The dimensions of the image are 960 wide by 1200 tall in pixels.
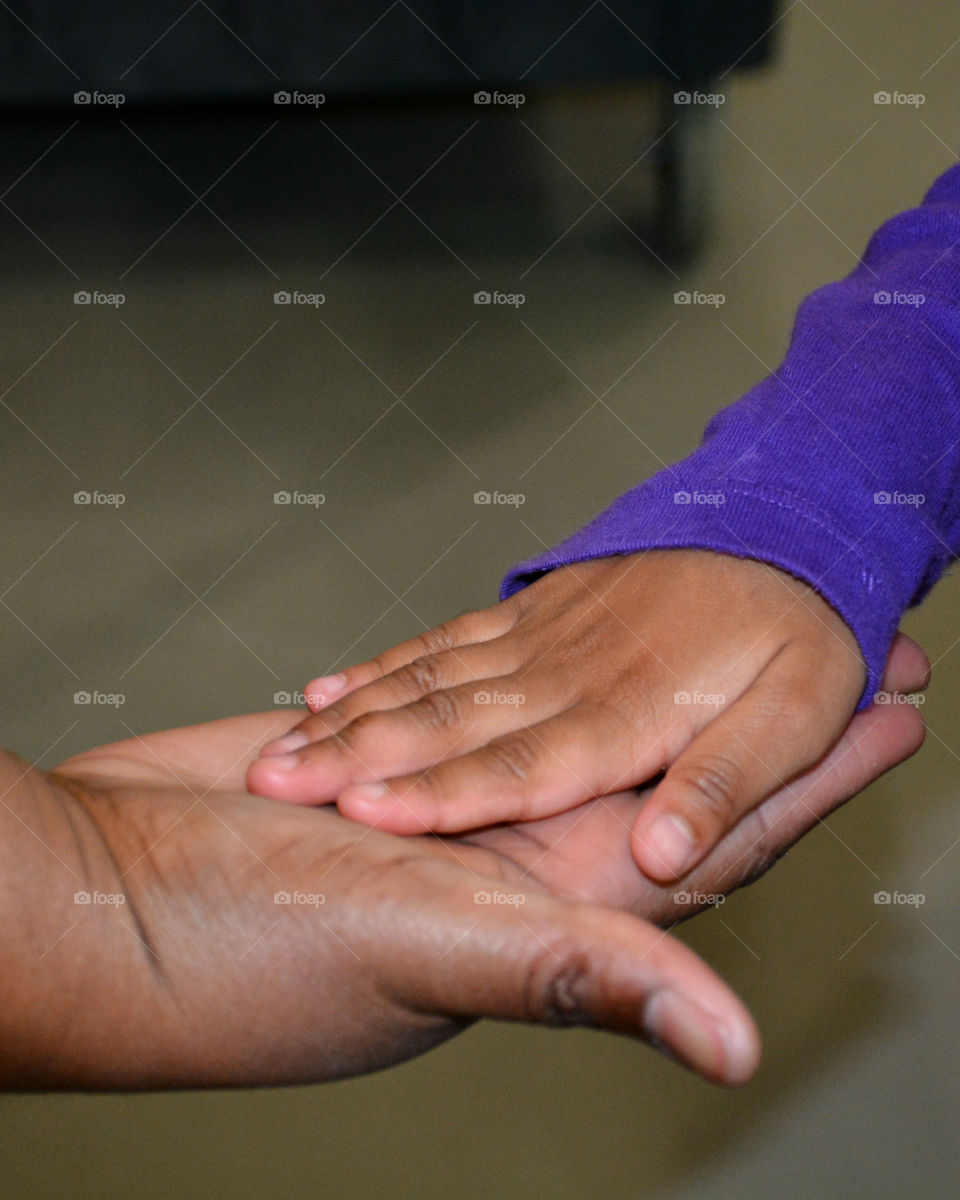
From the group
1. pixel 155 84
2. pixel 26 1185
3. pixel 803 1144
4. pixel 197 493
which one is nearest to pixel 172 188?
pixel 155 84

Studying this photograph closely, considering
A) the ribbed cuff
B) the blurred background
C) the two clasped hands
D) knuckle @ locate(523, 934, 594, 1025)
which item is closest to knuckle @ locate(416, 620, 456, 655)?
the two clasped hands

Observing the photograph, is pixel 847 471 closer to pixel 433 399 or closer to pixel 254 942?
pixel 254 942

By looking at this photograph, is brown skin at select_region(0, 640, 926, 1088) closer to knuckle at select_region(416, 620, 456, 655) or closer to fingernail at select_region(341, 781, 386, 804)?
fingernail at select_region(341, 781, 386, 804)

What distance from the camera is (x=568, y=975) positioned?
1.83ft

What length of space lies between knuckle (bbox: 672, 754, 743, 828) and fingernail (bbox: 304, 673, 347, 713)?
26 cm

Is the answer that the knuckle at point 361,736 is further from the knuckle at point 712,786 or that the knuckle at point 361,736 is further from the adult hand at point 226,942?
the knuckle at point 712,786

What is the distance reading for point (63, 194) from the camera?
2.54 m

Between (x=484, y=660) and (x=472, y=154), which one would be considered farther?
(x=472, y=154)

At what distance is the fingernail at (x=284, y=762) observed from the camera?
0.73m

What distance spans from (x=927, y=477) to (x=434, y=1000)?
0.54 metres

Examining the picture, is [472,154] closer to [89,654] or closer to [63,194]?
[63,194]

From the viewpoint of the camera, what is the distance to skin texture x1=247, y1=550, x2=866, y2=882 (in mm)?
720

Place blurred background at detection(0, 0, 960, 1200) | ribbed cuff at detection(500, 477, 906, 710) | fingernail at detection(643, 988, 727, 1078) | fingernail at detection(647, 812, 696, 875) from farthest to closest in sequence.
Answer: blurred background at detection(0, 0, 960, 1200) → ribbed cuff at detection(500, 477, 906, 710) → fingernail at detection(647, 812, 696, 875) → fingernail at detection(643, 988, 727, 1078)

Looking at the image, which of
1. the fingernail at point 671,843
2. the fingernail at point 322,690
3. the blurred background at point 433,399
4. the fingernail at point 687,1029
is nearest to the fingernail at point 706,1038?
the fingernail at point 687,1029
